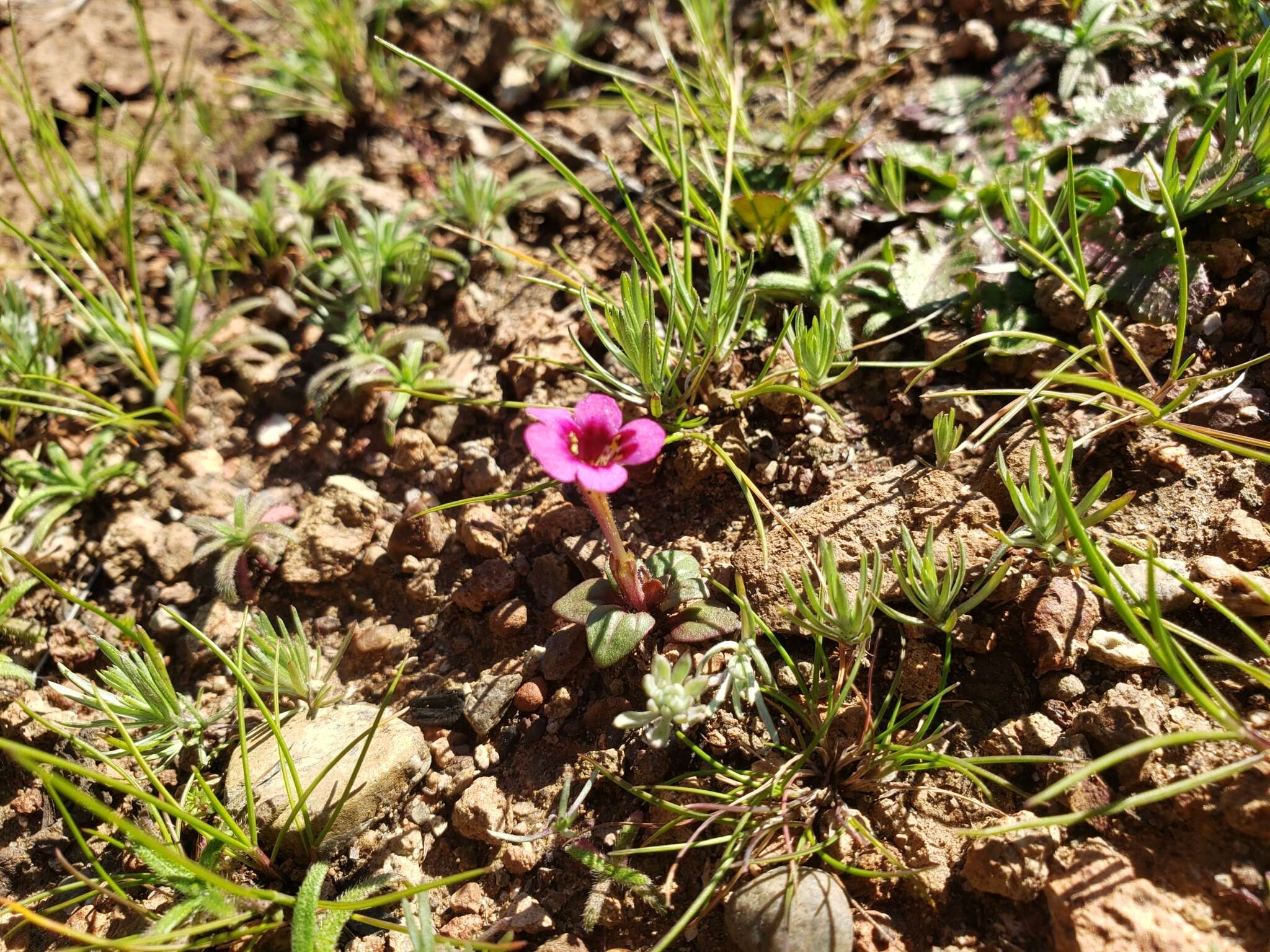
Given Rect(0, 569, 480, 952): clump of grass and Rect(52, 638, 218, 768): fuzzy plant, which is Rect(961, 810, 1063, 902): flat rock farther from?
Rect(52, 638, 218, 768): fuzzy plant

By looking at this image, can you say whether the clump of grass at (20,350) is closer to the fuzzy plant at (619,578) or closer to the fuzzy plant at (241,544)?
the fuzzy plant at (241,544)

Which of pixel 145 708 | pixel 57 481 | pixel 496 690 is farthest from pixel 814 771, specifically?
pixel 57 481

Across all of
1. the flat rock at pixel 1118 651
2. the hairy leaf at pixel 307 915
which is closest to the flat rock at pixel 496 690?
the hairy leaf at pixel 307 915

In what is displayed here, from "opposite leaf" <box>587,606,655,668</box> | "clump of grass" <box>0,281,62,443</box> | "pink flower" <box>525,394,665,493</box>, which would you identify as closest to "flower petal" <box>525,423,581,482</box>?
"pink flower" <box>525,394,665,493</box>

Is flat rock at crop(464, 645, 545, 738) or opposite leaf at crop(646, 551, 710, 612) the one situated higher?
opposite leaf at crop(646, 551, 710, 612)

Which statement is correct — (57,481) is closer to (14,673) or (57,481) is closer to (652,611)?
(14,673)

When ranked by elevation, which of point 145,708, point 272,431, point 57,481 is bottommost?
point 145,708

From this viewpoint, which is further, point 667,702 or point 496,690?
point 496,690
